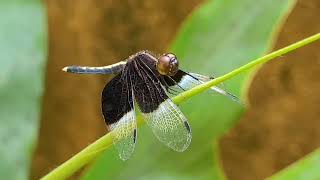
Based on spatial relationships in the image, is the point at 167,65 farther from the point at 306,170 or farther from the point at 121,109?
the point at 306,170

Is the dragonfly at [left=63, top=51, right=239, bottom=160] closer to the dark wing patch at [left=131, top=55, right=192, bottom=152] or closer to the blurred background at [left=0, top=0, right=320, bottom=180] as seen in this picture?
the dark wing patch at [left=131, top=55, right=192, bottom=152]

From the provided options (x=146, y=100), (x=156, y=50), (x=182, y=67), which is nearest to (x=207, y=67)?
(x=182, y=67)

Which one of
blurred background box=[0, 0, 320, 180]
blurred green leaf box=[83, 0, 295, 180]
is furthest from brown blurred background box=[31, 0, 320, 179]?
blurred green leaf box=[83, 0, 295, 180]

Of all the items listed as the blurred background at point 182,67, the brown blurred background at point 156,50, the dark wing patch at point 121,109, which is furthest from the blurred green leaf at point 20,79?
the brown blurred background at point 156,50

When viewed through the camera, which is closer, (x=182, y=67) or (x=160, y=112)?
(x=160, y=112)

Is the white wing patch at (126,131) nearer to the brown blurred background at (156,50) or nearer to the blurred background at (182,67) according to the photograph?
the blurred background at (182,67)
